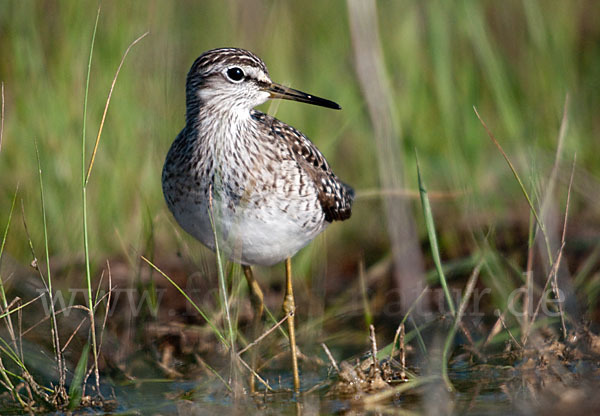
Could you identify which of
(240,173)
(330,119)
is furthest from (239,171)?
(330,119)

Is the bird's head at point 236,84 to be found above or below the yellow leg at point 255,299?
above

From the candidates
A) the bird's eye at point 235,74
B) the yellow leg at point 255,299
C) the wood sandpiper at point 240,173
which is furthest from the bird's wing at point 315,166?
the yellow leg at point 255,299

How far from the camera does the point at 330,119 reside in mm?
9797

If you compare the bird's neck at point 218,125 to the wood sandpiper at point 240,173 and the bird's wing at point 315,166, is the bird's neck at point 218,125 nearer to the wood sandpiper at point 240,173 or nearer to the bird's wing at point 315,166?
the wood sandpiper at point 240,173

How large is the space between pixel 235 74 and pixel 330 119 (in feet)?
13.0

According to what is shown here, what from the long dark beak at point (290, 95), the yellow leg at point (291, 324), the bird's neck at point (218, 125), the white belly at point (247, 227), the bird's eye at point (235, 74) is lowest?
the yellow leg at point (291, 324)

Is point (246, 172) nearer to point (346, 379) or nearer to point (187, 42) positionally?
point (346, 379)

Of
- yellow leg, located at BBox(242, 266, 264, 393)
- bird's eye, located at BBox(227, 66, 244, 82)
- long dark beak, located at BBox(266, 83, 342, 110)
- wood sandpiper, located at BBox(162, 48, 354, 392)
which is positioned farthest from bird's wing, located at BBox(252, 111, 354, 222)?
yellow leg, located at BBox(242, 266, 264, 393)

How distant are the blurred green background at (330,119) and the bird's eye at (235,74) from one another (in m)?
0.73

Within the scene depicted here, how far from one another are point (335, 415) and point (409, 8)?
18.7 feet

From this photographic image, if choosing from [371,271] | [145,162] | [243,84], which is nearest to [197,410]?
[243,84]

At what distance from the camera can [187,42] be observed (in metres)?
10.9

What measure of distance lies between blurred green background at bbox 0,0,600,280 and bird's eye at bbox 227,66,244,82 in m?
0.73

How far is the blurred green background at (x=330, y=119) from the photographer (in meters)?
7.59
